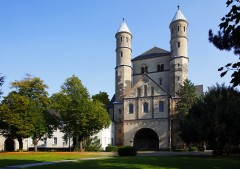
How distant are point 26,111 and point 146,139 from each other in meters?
24.3

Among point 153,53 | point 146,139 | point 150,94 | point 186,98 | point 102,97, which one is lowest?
point 146,139

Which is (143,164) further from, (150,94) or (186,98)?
(150,94)

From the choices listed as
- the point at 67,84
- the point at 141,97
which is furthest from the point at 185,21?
the point at 67,84

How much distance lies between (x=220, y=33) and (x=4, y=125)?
41096 millimetres

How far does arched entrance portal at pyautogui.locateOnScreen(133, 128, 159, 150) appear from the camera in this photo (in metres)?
58.4

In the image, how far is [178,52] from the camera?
199 ft

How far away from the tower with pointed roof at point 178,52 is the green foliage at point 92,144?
57.3 ft

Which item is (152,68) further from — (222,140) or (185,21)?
(222,140)

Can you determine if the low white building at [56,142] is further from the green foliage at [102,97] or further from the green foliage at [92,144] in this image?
the green foliage at [102,97]

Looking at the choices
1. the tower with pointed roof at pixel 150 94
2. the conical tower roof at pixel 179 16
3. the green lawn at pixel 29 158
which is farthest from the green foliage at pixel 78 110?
the conical tower roof at pixel 179 16

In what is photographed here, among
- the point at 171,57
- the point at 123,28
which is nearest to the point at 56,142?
the point at 123,28

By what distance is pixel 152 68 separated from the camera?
2621 inches

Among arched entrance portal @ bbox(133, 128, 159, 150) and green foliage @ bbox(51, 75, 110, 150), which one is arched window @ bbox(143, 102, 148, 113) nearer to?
arched entrance portal @ bbox(133, 128, 159, 150)

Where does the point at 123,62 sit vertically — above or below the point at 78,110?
above
